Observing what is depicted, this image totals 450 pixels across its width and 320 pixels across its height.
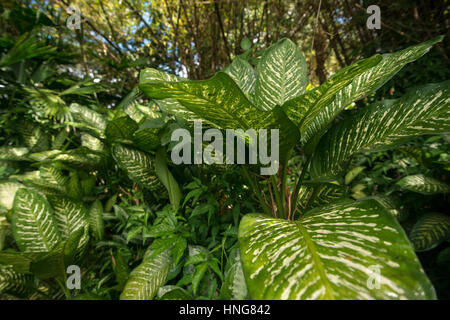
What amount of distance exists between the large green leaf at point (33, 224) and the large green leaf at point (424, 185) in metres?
1.33

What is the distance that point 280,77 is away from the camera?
75cm

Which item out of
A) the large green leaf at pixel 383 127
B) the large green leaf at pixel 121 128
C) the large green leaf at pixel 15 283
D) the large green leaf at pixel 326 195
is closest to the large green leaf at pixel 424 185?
the large green leaf at pixel 326 195

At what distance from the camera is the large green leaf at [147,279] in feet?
2.30

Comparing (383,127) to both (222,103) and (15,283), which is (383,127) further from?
(15,283)

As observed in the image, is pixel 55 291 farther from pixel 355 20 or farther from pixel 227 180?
pixel 355 20

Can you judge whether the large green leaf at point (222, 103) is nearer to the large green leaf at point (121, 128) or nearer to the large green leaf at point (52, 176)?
the large green leaf at point (121, 128)

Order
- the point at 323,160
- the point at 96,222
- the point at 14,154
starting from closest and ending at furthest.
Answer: the point at 323,160
the point at 96,222
the point at 14,154

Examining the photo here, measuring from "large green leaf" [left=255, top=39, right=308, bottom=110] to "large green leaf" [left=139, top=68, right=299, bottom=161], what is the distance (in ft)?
0.73

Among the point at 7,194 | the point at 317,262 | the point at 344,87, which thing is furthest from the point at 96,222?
the point at 344,87

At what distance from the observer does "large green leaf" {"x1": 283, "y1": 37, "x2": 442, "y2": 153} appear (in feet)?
1.48

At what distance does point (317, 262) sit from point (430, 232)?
25.1 inches

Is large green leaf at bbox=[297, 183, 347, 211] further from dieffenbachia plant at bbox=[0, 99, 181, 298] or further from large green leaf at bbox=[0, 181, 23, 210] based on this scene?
large green leaf at bbox=[0, 181, 23, 210]

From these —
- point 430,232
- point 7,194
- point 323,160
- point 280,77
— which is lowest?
point 430,232
